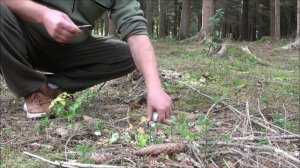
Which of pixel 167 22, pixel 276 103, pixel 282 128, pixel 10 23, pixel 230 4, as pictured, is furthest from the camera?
pixel 167 22

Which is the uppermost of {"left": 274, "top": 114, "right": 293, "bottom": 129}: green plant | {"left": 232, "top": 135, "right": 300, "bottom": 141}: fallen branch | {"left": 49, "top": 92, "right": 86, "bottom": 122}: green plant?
{"left": 49, "top": 92, "right": 86, "bottom": 122}: green plant

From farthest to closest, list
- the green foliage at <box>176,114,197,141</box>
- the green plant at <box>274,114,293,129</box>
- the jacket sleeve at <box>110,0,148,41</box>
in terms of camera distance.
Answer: the green plant at <box>274,114,293,129</box> < the green foliage at <box>176,114,197,141</box> < the jacket sleeve at <box>110,0,148,41</box>

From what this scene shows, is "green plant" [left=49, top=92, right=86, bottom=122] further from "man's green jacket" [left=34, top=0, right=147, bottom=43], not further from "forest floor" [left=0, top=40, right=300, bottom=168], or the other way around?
"man's green jacket" [left=34, top=0, right=147, bottom=43]

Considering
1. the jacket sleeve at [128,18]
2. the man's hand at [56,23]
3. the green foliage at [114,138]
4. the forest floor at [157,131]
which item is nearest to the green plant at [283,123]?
the forest floor at [157,131]

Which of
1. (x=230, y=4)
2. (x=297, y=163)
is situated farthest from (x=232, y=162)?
(x=230, y=4)

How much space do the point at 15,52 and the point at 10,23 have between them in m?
0.23

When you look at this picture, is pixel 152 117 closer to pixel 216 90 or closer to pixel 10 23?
pixel 10 23

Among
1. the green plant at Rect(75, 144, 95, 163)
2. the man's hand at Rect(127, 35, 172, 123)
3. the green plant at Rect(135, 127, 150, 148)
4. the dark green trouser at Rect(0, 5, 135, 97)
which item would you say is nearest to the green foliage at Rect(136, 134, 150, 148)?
the green plant at Rect(135, 127, 150, 148)

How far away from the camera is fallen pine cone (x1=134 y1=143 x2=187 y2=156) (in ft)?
7.75

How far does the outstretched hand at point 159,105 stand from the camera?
194 cm

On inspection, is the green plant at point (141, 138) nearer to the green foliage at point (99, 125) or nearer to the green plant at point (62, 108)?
the green foliage at point (99, 125)

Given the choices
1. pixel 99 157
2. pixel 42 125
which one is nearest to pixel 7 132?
pixel 42 125

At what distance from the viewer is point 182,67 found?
20.0ft

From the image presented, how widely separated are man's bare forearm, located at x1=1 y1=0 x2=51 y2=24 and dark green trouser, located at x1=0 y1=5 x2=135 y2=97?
50 centimetres
